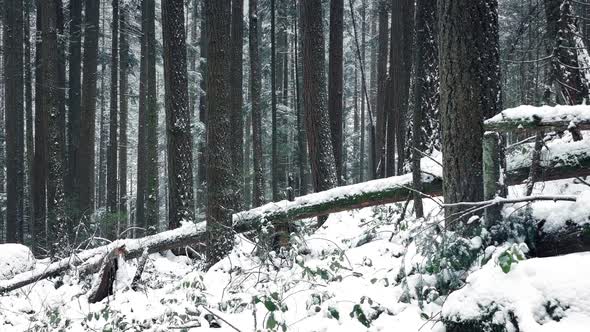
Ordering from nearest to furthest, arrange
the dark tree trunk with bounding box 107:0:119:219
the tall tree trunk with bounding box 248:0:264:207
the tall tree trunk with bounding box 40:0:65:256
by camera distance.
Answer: the tall tree trunk with bounding box 40:0:65:256 < the tall tree trunk with bounding box 248:0:264:207 < the dark tree trunk with bounding box 107:0:119:219

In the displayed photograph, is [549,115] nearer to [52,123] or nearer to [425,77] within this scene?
[425,77]

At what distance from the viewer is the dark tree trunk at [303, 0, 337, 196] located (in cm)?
1014

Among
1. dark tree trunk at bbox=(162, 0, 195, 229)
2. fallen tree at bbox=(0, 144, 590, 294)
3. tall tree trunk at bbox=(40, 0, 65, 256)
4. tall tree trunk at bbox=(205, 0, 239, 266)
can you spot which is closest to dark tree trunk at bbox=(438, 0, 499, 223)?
fallen tree at bbox=(0, 144, 590, 294)

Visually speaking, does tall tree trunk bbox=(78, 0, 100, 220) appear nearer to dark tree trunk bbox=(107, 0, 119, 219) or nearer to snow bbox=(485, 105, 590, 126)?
dark tree trunk bbox=(107, 0, 119, 219)

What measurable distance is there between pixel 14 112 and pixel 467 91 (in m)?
18.0

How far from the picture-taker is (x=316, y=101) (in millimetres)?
10305

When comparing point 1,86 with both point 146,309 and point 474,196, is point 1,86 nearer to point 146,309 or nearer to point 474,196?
point 146,309

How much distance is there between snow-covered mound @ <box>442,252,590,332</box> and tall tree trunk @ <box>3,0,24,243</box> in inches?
673

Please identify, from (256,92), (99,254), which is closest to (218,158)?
(99,254)

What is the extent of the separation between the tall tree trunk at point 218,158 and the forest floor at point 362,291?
1.22 feet

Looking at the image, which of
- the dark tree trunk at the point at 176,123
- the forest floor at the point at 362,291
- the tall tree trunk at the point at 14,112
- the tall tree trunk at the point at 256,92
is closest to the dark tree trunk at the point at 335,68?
the tall tree trunk at the point at 256,92

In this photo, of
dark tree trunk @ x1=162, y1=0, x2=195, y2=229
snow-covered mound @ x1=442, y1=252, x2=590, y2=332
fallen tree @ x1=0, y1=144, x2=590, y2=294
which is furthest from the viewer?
dark tree trunk @ x1=162, y1=0, x2=195, y2=229

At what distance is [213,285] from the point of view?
6156 mm

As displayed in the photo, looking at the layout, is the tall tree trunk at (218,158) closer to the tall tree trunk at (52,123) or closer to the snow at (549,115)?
the snow at (549,115)
